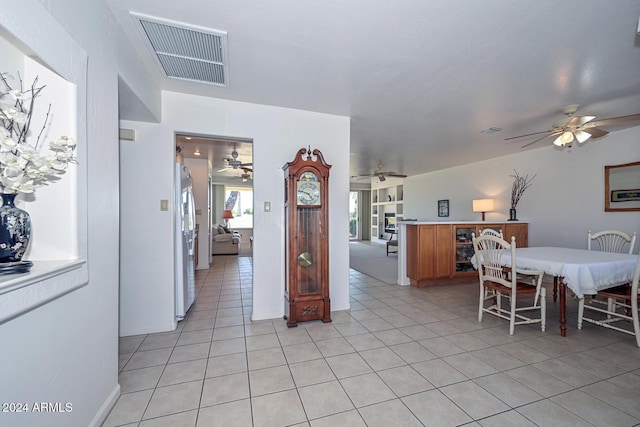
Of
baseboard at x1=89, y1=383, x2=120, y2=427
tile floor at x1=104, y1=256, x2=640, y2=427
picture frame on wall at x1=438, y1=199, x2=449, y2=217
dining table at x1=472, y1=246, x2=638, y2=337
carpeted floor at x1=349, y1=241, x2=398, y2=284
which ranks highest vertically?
picture frame on wall at x1=438, y1=199, x2=449, y2=217

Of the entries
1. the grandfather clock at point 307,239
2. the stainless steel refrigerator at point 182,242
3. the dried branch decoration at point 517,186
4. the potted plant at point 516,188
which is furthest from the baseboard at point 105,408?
the dried branch decoration at point 517,186

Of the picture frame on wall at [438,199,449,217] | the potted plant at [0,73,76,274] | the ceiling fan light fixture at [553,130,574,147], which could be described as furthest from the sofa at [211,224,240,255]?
the ceiling fan light fixture at [553,130,574,147]

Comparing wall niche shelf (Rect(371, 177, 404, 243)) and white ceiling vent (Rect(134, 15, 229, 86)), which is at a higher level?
white ceiling vent (Rect(134, 15, 229, 86))

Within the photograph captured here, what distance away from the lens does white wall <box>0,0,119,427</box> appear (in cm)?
101

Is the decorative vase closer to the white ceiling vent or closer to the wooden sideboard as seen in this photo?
the white ceiling vent

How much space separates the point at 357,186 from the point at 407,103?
8.29m

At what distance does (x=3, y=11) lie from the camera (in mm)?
927

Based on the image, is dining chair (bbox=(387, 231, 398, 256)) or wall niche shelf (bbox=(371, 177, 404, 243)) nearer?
dining chair (bbox=(387, 231, 398, 256))

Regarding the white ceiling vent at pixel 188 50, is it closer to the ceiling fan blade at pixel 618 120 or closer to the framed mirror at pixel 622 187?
the ceiling fan blade at pixel 618 120

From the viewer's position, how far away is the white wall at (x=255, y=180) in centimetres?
269

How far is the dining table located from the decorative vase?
12.1 feet

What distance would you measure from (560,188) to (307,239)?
462 centimetres

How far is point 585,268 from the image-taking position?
2434 mm

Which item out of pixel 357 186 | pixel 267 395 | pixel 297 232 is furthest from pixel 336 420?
pixel 357 186
